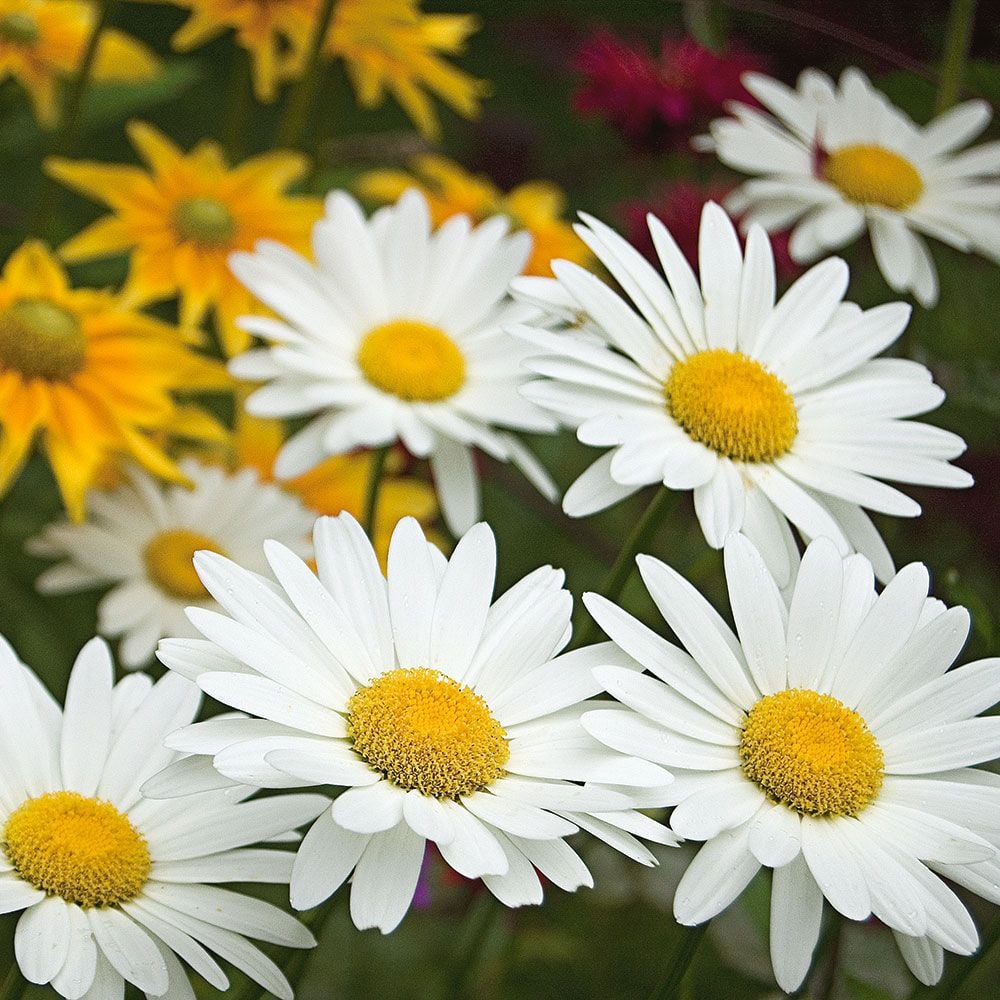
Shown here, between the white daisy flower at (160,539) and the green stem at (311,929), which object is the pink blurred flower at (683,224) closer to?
the white daisy flower at (160,539)

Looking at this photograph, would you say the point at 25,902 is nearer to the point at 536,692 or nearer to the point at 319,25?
the point at 536,692

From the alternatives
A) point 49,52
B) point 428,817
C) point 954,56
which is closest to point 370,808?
point 428,817

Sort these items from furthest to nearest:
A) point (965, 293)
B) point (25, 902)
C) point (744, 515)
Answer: point (965, 293) → point (744, 515) → point (25, 902)

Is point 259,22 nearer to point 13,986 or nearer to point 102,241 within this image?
point 102,241

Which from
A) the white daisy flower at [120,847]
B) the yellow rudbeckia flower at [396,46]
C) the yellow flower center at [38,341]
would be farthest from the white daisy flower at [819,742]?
the yellow rudbeckia flower at [396,46]

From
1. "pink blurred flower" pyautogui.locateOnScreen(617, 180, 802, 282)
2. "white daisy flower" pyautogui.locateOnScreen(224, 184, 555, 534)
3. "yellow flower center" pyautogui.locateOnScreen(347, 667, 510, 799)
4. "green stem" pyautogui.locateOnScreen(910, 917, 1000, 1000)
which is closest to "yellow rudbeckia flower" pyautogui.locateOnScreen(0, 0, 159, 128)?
"white daisy flower" pyautogui.locateOnScreen(224, 184, 555, 534)

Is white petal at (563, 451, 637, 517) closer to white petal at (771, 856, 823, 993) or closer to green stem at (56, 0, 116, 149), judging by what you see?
white petal at (771, 856, 823, 993)

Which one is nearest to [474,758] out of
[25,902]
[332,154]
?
[25,902]
